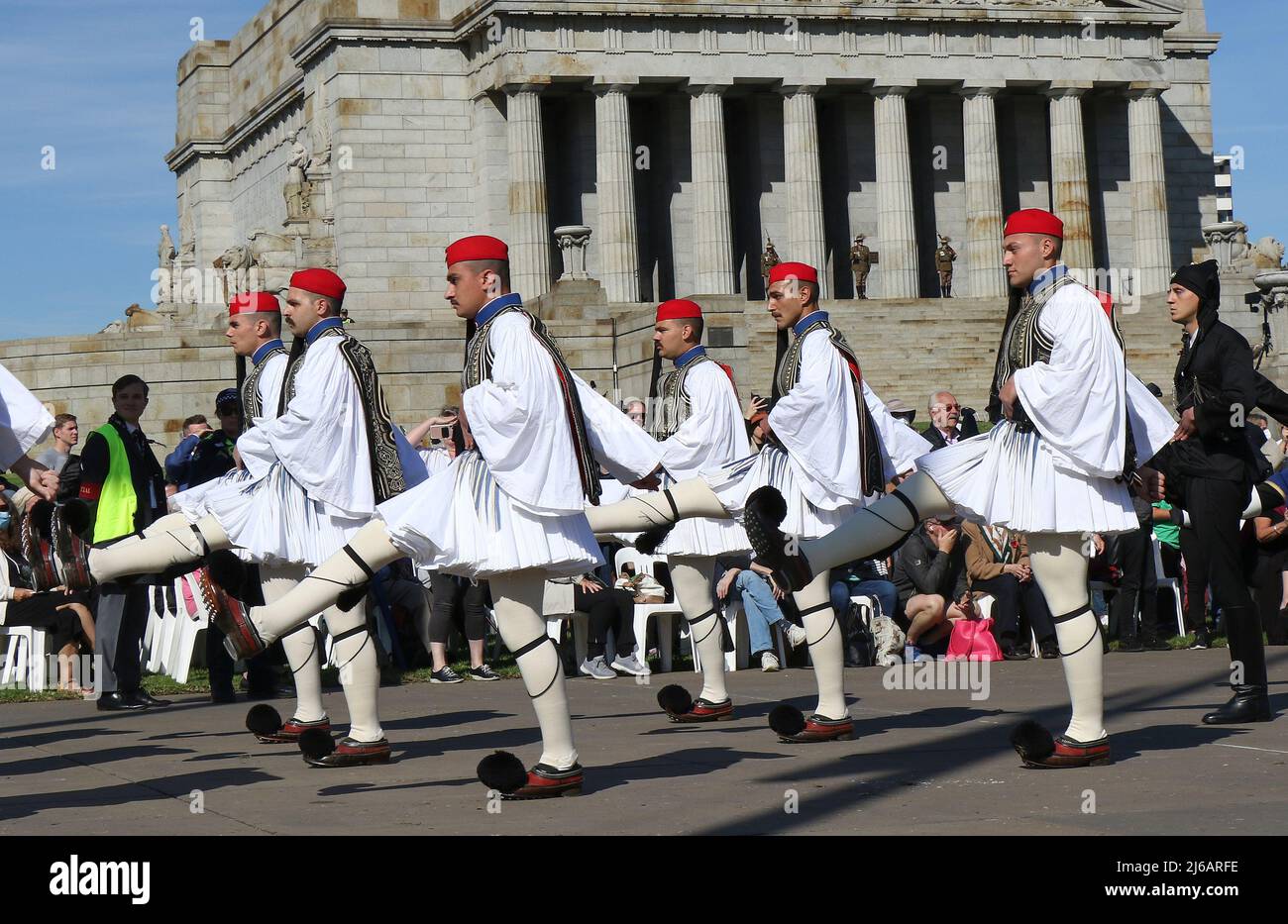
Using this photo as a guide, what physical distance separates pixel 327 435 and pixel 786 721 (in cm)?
265

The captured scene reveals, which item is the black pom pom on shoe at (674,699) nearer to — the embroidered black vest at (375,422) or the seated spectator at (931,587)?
the embroidered black vest at (375,422)

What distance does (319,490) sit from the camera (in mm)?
9688

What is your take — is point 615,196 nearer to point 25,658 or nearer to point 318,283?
point 25,658

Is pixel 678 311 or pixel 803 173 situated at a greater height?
pixel 803 173

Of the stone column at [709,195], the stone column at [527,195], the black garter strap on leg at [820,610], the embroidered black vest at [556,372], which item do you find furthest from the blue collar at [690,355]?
the stone column at [709,195]

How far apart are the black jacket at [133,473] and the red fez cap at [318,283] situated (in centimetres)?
396

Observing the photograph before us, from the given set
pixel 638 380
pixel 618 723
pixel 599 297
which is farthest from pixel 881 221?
pixel 618 723

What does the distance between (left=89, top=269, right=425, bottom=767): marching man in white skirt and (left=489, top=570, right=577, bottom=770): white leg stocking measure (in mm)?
1413

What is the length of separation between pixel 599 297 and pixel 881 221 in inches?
684

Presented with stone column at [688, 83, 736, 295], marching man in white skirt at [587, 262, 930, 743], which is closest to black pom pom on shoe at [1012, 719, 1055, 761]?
marching man in white skirt at [587, 262, 930, 743]

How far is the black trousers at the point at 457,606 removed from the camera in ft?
51.1

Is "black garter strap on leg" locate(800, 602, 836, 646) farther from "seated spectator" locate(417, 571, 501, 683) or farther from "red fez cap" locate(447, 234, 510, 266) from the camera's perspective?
"seated spectator" locate(417, 571, 501, 683)

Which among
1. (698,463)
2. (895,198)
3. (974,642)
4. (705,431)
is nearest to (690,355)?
(705,431)

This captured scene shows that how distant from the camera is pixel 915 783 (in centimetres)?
841
